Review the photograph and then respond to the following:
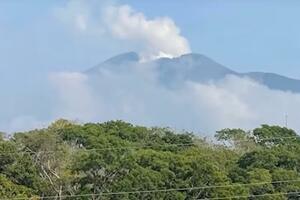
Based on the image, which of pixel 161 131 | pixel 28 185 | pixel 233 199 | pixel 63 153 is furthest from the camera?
pixel 161 131

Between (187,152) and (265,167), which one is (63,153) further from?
(265,167)

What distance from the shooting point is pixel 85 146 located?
137 ft

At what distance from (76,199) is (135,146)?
22.5 feet

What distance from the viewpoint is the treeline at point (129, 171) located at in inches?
1395

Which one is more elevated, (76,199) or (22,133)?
(22,133)

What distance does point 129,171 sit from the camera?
36.2 meters

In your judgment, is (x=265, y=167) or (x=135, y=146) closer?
(x=265, y=167)

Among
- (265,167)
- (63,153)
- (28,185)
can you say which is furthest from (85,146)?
(265,167)

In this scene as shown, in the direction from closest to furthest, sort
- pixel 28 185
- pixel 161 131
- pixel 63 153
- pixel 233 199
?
pixel 233 199, pixel 28 185, pixel 63 153, pixel 161 131

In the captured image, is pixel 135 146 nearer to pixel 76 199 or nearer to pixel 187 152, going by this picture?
pixel 187 152

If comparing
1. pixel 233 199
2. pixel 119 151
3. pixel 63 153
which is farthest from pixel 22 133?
pixel 233 199

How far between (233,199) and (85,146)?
419 inches

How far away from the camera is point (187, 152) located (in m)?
40.2

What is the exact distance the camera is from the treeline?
35.4 metres
